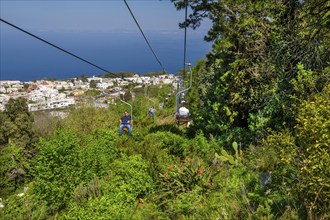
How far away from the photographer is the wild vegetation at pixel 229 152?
10.9 ft

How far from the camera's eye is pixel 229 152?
27.0ft

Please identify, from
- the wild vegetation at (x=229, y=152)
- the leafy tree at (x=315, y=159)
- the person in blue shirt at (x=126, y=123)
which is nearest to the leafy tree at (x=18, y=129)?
the wild vegetation at (x=229, y=152)

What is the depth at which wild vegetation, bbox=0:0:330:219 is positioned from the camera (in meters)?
3.33

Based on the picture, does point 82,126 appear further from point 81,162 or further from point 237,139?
point 237,139

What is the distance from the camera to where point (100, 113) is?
1530cm

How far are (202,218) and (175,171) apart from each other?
1969mm

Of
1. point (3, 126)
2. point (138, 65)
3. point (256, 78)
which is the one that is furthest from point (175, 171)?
point (138, 65)

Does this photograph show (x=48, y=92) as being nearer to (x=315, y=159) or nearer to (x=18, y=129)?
(x=18, y=129)

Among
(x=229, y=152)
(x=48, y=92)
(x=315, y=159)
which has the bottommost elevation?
(x=48, y=92)

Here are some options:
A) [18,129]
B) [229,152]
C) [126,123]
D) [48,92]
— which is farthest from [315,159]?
[48,92]

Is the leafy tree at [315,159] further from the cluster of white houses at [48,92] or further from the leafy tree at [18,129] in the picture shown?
the cluster of white houses at [48,92]

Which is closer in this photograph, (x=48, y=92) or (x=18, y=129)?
(x=18, y=129)

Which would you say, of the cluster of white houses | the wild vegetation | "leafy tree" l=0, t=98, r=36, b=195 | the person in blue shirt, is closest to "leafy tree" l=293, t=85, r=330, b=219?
the wild vegetation

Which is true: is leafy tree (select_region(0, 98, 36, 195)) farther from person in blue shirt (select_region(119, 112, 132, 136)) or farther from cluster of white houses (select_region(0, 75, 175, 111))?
cluster of white houses (select_region(0, 75, 175, 111))
